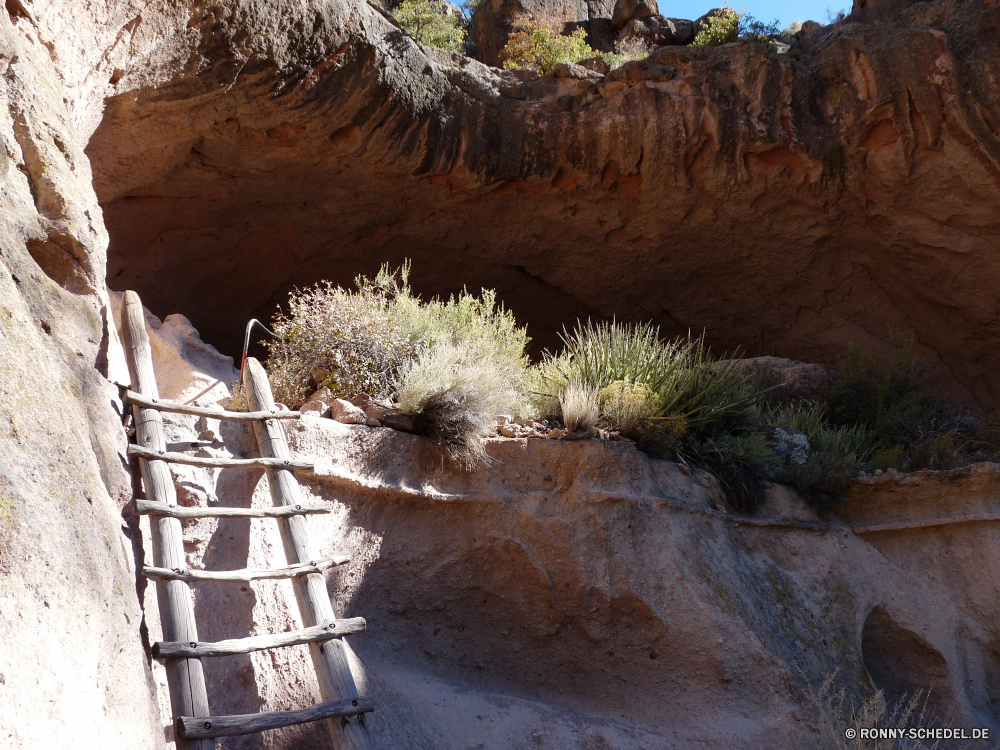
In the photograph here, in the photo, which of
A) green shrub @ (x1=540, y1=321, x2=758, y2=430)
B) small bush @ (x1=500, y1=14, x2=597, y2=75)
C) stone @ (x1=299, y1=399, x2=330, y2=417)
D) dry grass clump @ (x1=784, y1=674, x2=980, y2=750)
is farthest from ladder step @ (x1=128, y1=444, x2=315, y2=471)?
small bush @ (x1=500, y1=14, x2=597, y2=75)

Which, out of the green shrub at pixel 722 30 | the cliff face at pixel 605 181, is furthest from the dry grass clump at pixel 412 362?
the green shrub at pixel 722 30

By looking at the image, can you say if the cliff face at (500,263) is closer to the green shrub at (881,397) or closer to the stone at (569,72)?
the stone at (569,72)

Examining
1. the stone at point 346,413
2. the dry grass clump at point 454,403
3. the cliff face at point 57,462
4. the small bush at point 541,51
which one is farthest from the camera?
the small bush at point 541,51

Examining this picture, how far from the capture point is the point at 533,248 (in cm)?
896

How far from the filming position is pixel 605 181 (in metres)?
8.37

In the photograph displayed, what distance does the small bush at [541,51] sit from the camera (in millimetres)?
9602

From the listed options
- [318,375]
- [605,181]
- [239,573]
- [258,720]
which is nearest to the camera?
[258,720]

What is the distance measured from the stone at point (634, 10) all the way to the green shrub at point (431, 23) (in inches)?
101

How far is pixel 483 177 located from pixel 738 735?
546cm

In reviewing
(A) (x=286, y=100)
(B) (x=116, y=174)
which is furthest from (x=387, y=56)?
(B) (x=116, y=174)

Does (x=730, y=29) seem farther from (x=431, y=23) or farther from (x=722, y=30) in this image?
(x=431, y=23)

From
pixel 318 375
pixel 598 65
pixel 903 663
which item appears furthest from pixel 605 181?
pixel 903 663

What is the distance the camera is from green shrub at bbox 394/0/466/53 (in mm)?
10817

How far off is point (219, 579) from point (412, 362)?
8.33 feet
